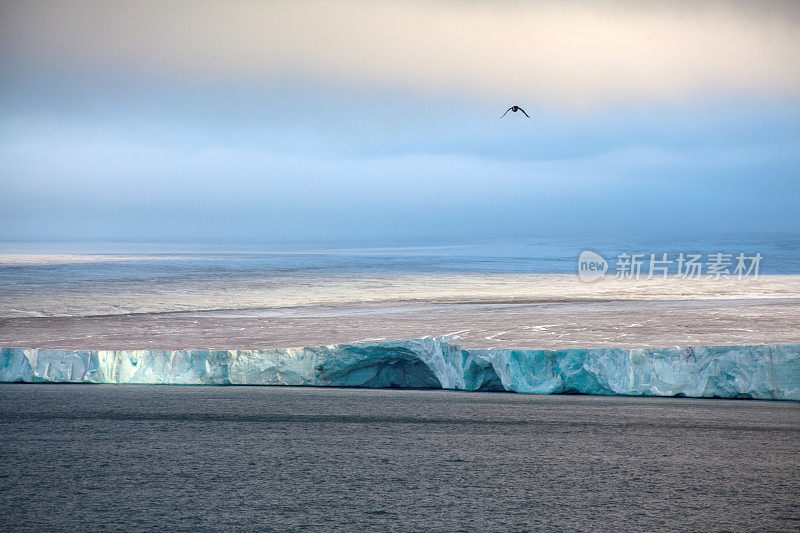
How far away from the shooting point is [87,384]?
812cm

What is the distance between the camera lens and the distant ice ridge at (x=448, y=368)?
7023mm

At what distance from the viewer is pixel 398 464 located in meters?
4.79

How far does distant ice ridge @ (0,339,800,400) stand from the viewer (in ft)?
23.0

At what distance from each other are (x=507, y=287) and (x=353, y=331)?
565 inches

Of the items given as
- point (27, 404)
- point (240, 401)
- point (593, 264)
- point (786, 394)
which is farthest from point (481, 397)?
point (593, 264)

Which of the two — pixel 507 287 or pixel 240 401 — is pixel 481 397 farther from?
pixel 507 287
